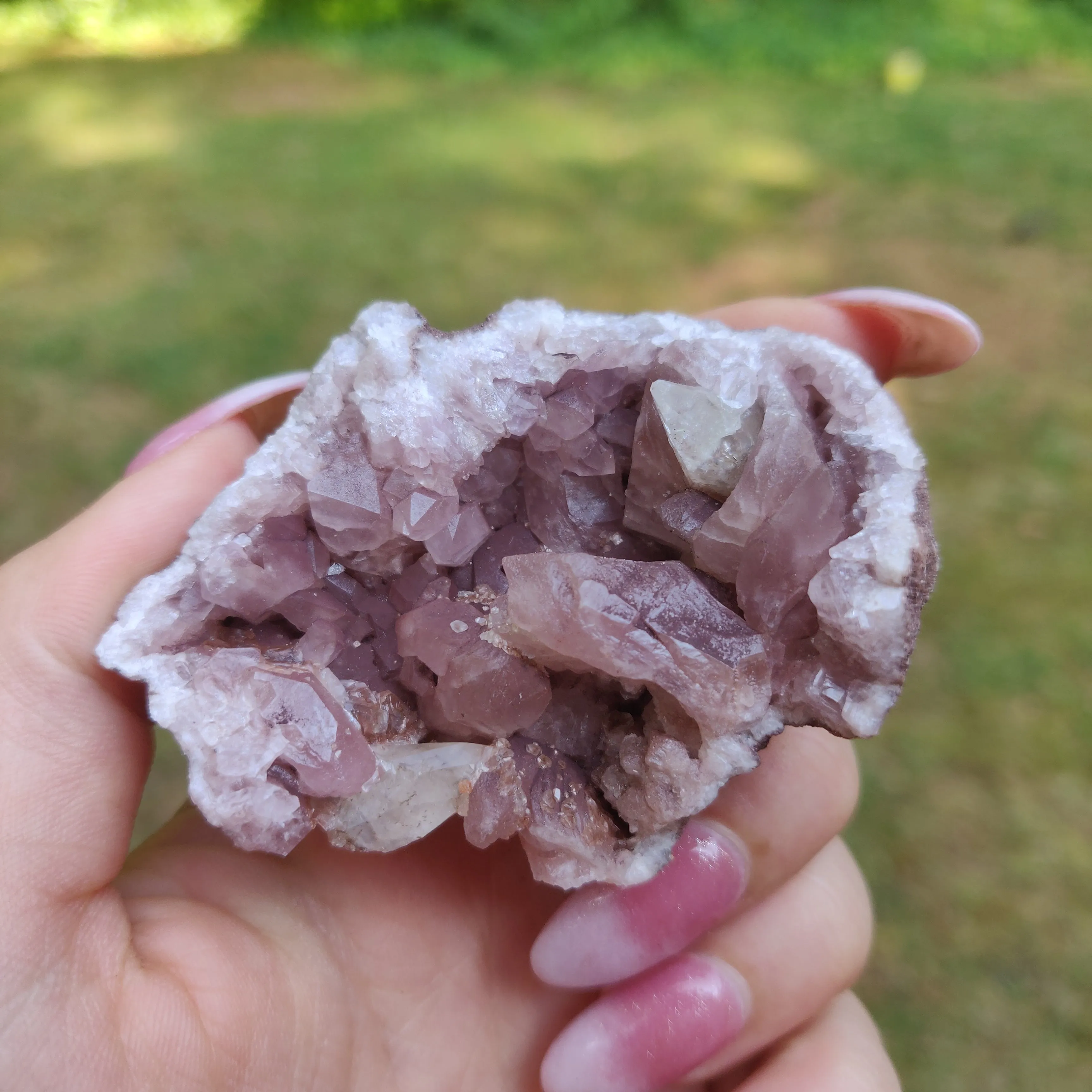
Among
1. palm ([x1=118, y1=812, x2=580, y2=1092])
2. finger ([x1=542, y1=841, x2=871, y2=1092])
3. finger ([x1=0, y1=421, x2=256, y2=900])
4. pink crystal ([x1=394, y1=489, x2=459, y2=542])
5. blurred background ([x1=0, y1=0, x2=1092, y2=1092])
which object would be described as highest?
pink crystal ([x1=394, y1=489, x2=459, y2=542])

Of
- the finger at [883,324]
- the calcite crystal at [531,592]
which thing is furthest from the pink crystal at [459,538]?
the finger at [883,324]

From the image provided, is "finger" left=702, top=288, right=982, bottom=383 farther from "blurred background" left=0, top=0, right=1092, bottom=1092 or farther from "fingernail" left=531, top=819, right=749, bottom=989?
"blurred background" left=0, top=0, right=1092, bottom=1092

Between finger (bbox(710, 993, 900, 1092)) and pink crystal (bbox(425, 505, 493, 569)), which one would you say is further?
finger (bbox(710, 993, 900, 1092))

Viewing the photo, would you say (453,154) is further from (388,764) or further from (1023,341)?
(388,764)

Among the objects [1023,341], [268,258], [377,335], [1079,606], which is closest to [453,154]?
[268,258]

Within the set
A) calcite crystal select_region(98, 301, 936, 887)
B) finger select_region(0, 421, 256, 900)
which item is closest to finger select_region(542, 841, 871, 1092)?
calcite crystal select_region(98, 301, 936, 887)

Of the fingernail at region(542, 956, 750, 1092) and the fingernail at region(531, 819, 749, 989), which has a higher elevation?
the fingernail at region(531, 819, 749, 989)

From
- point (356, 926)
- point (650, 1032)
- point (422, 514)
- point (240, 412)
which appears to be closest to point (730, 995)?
point (650, 1032)

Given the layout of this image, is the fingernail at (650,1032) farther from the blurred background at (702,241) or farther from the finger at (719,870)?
the blurred background at (702,241)
